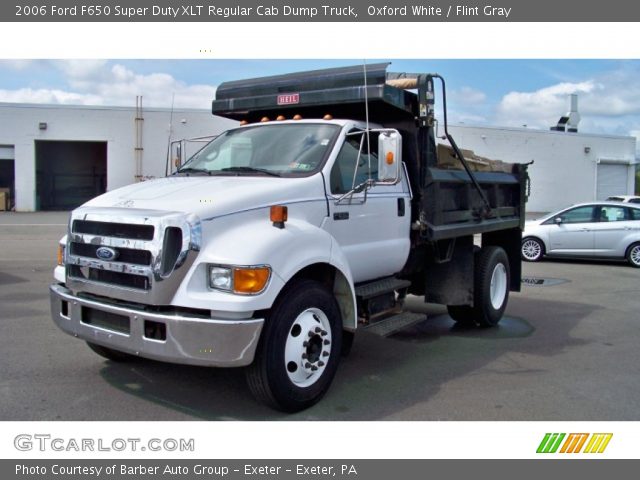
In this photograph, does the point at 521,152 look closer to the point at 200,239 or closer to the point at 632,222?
the point at 632,222

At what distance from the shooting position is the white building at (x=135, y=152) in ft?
106

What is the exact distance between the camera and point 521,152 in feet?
121

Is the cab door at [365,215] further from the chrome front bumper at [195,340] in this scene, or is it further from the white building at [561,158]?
the white building at [561,158]

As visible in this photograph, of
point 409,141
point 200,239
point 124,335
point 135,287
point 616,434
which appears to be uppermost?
point 409,141

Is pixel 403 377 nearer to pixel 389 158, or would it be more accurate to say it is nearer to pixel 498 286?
pixel 389 158

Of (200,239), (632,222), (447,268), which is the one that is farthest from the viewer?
(632,222)

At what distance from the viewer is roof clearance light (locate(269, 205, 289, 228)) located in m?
4.30

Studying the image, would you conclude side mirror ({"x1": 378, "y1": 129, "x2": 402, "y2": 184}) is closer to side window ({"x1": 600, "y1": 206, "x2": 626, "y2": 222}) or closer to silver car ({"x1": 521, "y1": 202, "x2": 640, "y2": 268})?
silver car ({"x1": 521, "y1": 202, "x2": 640, "y2": 268})

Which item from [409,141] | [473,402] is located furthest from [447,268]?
[473,402]

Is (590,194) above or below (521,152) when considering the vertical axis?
below

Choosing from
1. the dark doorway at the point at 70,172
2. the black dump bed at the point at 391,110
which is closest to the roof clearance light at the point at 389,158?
the black dump bed at the point at 391,110

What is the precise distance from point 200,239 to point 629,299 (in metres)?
8.31

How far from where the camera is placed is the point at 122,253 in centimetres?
422

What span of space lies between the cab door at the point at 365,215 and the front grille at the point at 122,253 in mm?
1536
